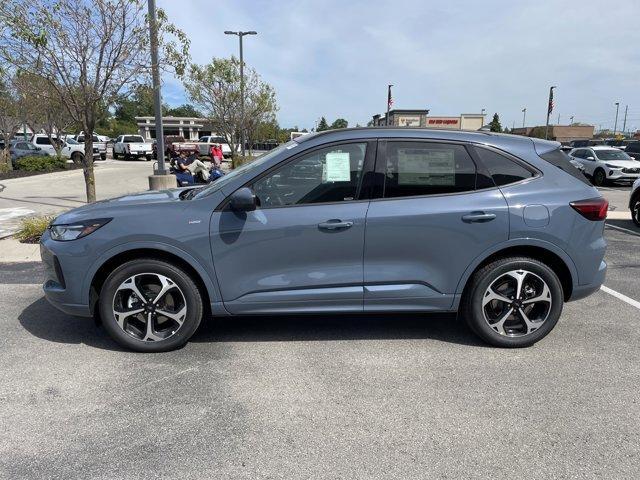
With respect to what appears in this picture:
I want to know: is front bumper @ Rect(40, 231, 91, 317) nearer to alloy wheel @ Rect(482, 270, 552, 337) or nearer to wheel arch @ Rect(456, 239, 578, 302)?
wheel arch @ Rect(456, 239, 578, 302)

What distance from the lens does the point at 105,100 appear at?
8.74 metres

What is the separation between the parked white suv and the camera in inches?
752

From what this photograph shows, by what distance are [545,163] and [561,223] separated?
1.69ft

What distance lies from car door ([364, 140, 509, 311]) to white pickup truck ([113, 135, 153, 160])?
111 ft

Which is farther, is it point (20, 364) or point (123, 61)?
point (123, 61)

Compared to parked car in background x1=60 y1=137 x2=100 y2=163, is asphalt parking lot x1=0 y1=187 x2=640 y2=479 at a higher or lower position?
lower

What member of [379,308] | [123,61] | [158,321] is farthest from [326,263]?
[123,61]

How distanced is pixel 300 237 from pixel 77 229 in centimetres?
175

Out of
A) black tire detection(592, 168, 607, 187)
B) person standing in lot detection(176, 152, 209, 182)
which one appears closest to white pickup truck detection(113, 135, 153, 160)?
person standing in lot detection(176, 152, 209, 182)

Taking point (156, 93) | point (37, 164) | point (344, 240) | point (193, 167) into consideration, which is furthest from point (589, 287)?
point (37, 164)

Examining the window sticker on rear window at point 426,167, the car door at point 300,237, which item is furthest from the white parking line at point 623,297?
the car door at point 300,237

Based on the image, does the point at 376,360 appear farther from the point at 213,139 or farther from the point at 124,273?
the point at 213,139

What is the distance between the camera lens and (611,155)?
2041 cm

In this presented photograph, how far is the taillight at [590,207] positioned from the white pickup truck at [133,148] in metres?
34.3
